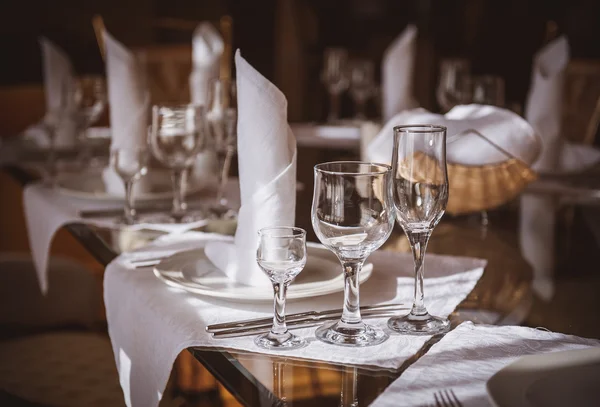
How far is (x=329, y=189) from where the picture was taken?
85 centimetres

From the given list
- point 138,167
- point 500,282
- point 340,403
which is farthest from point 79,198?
point 340,403

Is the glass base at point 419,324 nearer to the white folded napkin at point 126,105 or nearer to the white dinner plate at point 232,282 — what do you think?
the white dinner plate at point 232,282

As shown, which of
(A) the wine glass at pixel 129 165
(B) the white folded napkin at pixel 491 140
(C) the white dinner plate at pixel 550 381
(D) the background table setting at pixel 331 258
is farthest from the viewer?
(A) the wine glass at pixel 129 165

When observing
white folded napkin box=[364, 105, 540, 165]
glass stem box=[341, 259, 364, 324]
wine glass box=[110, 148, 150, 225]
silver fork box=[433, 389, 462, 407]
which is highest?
white folded napkin box=[364, 105, 540, 165]

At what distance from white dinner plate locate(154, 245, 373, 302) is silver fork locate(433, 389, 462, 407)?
28 cm

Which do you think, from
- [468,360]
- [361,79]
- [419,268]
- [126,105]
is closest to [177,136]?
[126,105]

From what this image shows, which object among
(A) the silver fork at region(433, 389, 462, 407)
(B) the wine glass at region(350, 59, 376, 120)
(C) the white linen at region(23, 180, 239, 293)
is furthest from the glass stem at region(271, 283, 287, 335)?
(B) the wine glass at region(350, 59, 376, 120)

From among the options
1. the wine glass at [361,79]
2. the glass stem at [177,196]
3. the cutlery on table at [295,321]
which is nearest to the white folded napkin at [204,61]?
the glass stem at [177,196]

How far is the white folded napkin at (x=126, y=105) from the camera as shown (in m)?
1.67

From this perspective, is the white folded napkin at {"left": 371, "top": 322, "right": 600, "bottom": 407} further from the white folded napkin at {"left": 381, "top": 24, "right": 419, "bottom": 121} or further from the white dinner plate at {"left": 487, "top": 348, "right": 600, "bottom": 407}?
the white folded napkin at {"left": 381, "top": 24, "right": 419, "bottom": 121}

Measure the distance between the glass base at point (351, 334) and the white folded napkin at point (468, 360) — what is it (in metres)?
0.07

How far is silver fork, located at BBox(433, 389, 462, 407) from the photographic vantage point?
26.6 inches

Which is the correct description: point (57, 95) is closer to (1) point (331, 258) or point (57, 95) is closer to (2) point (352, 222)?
(1) point (331, 258)

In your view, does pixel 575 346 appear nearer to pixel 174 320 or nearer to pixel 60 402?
pixel 174 320
